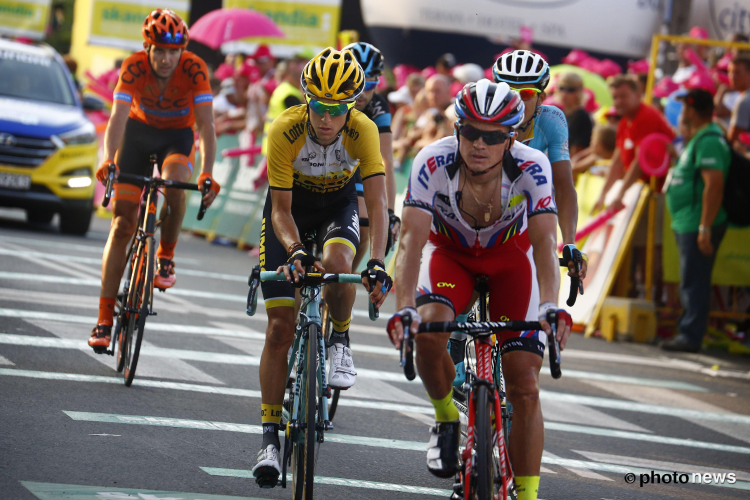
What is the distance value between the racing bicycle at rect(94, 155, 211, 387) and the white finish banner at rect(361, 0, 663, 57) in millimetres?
11798

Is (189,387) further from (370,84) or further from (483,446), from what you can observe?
(483,446)

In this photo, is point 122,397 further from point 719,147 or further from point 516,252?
point 719,147

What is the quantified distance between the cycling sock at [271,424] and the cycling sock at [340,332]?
738mm

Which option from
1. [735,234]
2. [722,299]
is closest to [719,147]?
[735,234]

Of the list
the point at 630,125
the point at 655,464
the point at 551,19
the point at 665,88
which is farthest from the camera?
the point at 551,19

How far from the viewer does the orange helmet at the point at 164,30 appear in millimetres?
8398

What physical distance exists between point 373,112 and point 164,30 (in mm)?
1621

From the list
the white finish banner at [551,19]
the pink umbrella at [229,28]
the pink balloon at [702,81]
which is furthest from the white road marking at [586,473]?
the pink umbrella at [229,28]

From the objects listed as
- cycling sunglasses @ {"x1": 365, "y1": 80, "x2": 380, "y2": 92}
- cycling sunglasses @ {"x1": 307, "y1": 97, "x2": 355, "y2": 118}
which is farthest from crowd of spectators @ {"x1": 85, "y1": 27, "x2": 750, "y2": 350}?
cycling sunglasses @ {"x1": 307, "y1": 97, "x2": 355, "y2": 118}

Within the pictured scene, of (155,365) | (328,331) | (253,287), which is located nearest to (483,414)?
(253,287)

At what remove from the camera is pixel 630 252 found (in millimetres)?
13562

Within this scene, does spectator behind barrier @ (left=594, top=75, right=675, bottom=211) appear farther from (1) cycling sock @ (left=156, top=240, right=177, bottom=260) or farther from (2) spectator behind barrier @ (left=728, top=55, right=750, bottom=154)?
(1) cycling sock @ (left=156, top=240, right=177, bottom=260)

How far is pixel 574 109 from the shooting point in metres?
13.7

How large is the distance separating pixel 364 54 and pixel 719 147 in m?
5.67
